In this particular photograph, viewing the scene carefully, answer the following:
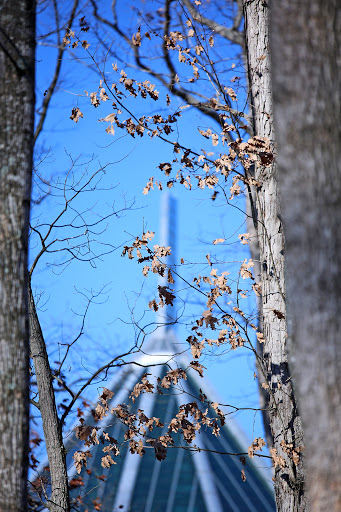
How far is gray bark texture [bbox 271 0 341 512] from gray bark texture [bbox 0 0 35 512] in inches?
61.5

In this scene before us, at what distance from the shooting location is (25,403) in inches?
121

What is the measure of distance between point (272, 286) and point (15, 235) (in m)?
3.21

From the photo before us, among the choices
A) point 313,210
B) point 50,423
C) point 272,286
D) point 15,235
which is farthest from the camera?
point 272,286

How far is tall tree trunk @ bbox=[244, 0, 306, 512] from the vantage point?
5191 millimetres

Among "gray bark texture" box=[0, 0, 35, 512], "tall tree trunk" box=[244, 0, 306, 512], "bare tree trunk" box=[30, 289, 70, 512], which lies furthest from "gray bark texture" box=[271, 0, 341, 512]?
"bare tree trunk" box=[30, 289, 70, 512]

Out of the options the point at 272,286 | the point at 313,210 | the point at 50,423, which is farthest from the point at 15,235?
the point at 272,286

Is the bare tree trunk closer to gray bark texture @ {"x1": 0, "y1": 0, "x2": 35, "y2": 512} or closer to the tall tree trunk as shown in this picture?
the tall tree trunk

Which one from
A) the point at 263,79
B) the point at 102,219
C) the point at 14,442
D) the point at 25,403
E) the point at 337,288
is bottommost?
the point at 14,442

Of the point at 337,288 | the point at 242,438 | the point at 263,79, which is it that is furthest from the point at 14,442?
the point at 242,438

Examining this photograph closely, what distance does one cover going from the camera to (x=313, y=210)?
2443mm

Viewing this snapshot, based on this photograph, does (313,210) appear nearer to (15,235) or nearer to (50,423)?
(15,235)

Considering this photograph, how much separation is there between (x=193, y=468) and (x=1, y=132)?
451 inches

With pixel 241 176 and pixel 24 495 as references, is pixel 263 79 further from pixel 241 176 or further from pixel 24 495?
pixel 24 495

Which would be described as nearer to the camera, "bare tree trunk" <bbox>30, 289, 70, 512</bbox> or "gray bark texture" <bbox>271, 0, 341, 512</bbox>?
"gray bark texture" <bbox>271, 0, 341, 512</bbox>
